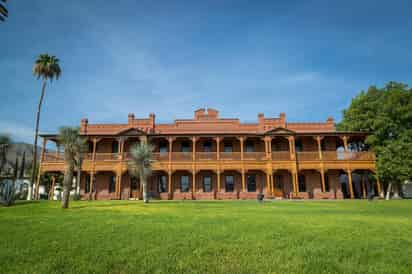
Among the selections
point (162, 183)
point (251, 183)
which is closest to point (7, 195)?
point (162, 183)

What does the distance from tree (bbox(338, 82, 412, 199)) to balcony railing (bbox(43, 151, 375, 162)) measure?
1.81 m

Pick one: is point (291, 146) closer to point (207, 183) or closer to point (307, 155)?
point (307, 155)

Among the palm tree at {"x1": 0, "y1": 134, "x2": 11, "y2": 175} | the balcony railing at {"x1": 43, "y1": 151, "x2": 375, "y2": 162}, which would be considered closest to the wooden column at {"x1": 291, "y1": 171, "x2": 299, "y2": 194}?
the balcony railing at {"x1": 43, "y1": 151, "x2": 375, "y2": 162}

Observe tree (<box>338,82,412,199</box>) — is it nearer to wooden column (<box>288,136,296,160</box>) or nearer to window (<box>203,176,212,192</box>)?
wooden column (<box>288,136,296,160</box>)

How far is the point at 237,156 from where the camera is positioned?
29219mm

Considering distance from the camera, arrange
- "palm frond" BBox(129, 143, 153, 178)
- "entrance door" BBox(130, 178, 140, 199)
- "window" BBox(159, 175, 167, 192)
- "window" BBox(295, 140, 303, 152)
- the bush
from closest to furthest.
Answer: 1. the bush
2. "palm frond" BBox(129, 143, 153, 178)
3. "entrance door" BBox(130, 178, 140, 199)
4. "window" BBox(159, 175, 167, 192)
5. "window" BBox(295, 140, 303, 152)

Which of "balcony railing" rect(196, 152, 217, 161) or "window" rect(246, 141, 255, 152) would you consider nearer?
"balcony railing" rect(196, 152, 217, 161)

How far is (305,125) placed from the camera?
31938 mm

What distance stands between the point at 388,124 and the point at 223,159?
1801 cm

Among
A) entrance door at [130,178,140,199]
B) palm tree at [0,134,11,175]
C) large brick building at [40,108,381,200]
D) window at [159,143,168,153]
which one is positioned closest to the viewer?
palm tree at [0,134,11,175]

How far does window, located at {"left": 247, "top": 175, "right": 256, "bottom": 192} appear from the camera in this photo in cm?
2978

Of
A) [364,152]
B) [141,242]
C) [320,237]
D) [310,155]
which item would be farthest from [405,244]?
[364,152]

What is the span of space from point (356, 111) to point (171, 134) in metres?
22.6

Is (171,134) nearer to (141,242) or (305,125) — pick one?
(305,125)
